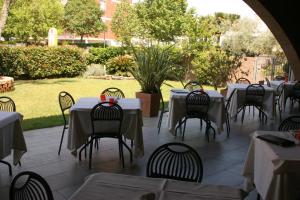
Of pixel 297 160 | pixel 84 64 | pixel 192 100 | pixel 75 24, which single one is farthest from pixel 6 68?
pixel 75 24

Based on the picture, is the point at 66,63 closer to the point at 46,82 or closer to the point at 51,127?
the point at 46,82

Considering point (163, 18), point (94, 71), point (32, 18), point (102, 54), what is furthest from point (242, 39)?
point (32, 18)

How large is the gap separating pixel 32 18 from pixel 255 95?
20.3 metres

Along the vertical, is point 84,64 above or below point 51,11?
below

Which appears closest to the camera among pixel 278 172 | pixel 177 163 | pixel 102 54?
pixel 278 172

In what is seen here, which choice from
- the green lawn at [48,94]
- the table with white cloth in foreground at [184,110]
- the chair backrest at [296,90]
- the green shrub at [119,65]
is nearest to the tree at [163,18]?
the green shrub at [119,65]

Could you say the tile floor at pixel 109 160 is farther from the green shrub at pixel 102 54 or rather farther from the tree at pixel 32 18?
the tree at pixel 32 18

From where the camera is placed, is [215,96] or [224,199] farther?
[215,96]

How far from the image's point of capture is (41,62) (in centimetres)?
1337

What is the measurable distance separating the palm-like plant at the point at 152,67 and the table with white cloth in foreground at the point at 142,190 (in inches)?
202

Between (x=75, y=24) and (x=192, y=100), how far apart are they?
26973 millimetres

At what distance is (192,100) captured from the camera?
5684mm

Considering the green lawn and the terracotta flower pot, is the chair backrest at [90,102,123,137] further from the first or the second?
the terracotta flower pot

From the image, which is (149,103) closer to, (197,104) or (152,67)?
(152,67)
